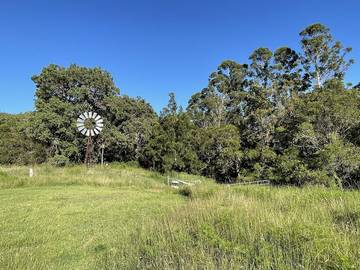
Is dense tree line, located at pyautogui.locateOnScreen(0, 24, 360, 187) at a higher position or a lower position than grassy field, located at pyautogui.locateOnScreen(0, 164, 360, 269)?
higher

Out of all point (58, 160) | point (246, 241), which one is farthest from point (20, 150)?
point (246, 241)

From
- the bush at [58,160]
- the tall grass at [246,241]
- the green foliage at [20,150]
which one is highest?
the green foliage at [20,150]

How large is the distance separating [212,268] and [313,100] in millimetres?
18060

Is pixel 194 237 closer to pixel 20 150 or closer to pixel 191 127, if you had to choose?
pixel 191 127

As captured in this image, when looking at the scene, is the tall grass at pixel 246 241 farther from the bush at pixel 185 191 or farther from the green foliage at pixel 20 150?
the green foliage at pixel 20 150

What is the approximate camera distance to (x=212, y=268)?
310 centimetres

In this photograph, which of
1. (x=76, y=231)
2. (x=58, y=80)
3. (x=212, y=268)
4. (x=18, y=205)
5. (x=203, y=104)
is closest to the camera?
(x=212, y=268)

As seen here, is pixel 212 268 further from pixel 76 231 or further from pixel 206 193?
pixel 206 193

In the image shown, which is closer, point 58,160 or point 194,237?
point 194,237

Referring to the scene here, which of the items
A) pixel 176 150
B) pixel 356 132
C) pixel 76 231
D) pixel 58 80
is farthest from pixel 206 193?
pixel 58 80

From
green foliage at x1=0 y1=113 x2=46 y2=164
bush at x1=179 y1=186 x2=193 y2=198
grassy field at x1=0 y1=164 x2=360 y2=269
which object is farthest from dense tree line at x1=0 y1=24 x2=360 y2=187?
grassy field at x1=0 y1=164 x2=360 y2=269

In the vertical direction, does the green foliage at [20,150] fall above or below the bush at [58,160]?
above

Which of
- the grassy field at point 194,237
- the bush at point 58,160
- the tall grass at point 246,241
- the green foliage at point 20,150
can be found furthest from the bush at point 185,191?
the green foliage at point 20,150

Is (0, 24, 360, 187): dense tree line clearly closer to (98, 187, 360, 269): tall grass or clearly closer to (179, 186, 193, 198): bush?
(179, 186, 193, 198): bush
